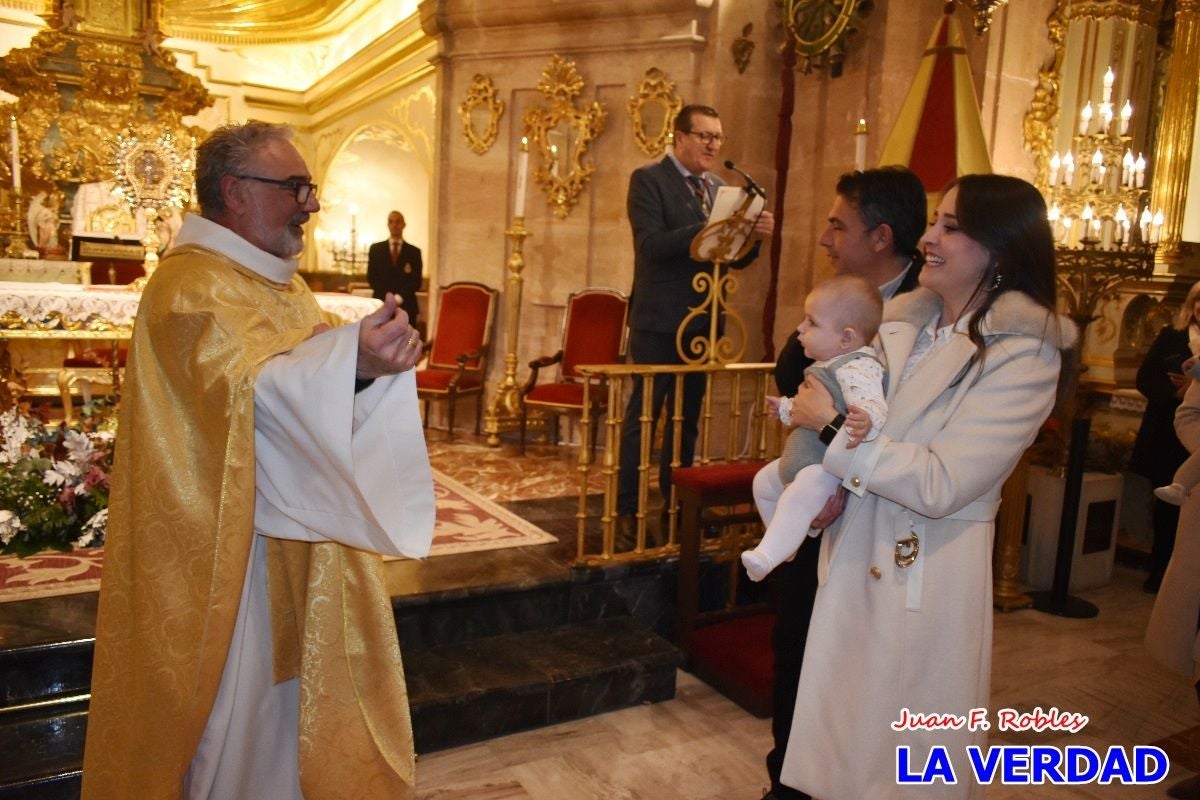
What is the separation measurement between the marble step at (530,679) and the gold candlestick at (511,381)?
2969mm

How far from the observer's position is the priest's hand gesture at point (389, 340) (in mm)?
1575

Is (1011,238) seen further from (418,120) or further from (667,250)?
(418,120)

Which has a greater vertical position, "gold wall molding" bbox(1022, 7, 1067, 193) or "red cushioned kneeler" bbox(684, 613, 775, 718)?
"gold wall molding" bbox(1022, 7, 1067, 193)

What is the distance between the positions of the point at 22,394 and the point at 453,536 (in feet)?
14.8

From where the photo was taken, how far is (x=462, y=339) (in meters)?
6.76

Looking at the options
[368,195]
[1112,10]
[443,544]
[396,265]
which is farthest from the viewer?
[368,195]

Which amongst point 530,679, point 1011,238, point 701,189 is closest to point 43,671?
point 530,679

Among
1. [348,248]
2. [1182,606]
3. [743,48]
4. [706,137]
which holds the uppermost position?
[743,48]

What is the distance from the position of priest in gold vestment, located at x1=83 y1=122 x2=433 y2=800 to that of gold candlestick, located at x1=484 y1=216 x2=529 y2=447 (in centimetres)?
426

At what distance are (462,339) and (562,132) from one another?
5.69 ft

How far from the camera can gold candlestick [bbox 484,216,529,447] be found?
6312 mm

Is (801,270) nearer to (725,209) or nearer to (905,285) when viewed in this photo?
(725,209)

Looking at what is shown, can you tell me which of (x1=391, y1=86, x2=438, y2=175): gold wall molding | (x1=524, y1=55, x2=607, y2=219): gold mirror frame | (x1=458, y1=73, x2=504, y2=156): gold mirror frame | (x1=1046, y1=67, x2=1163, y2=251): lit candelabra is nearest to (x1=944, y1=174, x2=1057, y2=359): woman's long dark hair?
(x1=1046, y1=67, x2=1163, y2=251): lit candelabra

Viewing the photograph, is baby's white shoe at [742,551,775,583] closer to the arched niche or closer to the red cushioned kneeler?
the red cushioned kneeler
